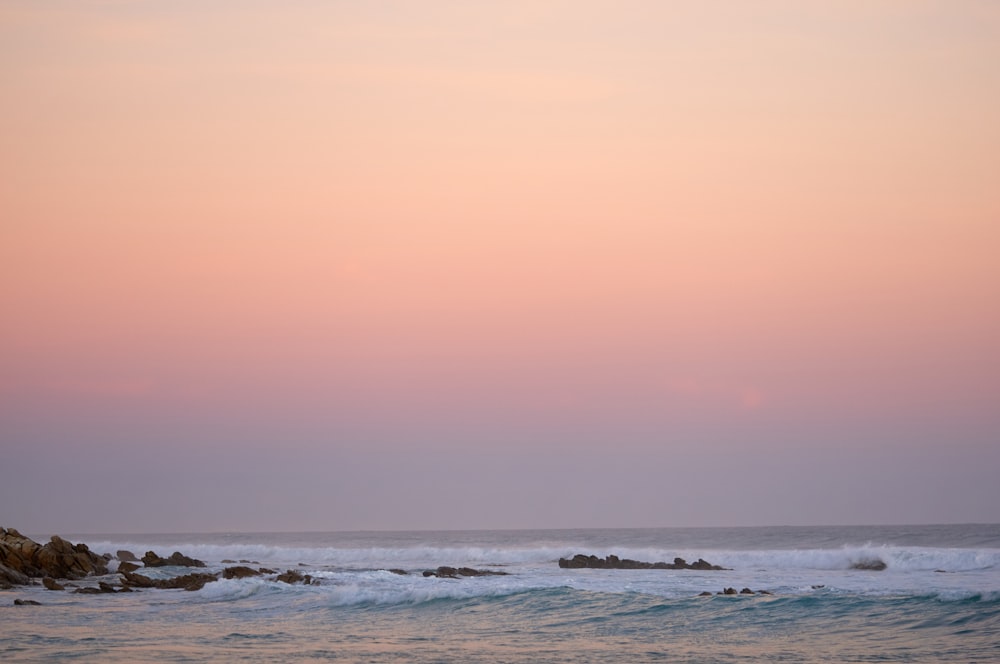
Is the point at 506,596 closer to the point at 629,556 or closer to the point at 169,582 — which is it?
the point at 169,582

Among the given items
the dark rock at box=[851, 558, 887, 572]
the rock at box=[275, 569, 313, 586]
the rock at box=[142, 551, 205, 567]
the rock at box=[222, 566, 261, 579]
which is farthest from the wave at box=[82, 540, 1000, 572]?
the rock at box=[275, 569, 313, 586]

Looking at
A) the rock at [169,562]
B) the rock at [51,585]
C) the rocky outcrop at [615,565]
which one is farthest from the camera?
the rock at [169,562]

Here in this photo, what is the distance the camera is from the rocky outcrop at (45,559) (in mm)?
38438

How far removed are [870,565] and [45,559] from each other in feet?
123

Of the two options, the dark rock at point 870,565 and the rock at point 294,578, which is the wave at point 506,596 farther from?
the dark rock at point 870,565

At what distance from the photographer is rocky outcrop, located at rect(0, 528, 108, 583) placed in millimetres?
38438

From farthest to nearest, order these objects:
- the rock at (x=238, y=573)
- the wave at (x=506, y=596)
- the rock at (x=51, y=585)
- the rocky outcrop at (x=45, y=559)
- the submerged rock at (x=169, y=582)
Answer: the rocky outcrop at (x=45, y=559), the rock at (x=238, y=573), the submerged rock at (x=169, y=582), the rock at (x=51, y=585), the wave at (x=506, y=596)

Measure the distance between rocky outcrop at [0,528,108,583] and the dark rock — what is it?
35.4 m

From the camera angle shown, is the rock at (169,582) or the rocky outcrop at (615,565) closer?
the rock at (169,582)

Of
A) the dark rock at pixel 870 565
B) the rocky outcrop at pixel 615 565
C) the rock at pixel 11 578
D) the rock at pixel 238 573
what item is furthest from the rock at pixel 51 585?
the dark rock at pixel 870 565

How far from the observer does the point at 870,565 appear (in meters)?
44.8

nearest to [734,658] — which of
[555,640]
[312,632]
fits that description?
[555,640]

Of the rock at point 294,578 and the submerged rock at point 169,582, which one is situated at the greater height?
the rock at point 294,578

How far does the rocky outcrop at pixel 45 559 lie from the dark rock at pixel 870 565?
35398 millimetres
